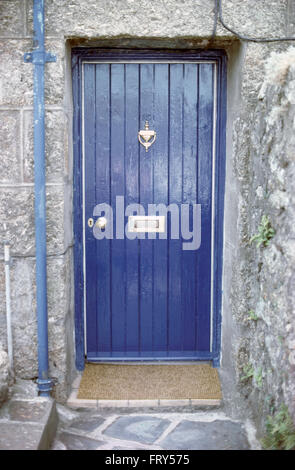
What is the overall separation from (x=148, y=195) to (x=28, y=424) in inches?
70.6

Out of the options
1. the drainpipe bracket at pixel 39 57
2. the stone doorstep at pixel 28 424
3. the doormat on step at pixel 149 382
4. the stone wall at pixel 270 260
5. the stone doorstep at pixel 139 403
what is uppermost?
the drainpipe bracket at pixel 39 57

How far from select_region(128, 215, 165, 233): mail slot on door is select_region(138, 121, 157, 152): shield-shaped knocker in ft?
1.72

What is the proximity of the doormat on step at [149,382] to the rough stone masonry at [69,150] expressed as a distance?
192mm

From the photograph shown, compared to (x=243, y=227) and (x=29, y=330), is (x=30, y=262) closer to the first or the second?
(x=29, y=330)

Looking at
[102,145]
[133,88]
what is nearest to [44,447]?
[102,145]

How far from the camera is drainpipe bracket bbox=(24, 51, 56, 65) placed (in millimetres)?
3168

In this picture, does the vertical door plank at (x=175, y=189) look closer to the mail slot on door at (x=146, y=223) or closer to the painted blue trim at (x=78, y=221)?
the mail slot on door at (x=146, y=223)

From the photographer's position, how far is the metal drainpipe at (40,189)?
3.16 m

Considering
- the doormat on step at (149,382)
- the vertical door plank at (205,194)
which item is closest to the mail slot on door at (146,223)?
the vertical door plank at (205,194)

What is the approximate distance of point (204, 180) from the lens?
3768mm

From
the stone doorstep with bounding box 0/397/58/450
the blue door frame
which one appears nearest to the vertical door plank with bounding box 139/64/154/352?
the blue door frame

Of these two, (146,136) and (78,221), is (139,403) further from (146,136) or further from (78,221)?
(146,136)

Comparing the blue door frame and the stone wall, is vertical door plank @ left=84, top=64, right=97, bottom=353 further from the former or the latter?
the stone wall

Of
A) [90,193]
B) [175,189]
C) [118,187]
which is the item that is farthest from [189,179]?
[90,193]
